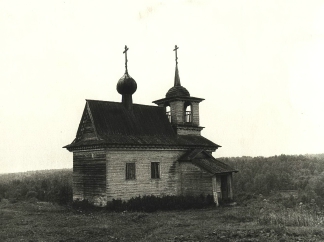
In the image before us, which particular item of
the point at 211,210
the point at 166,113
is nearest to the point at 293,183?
the point at 166,113

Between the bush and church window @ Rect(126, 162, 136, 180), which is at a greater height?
church window @ Rect(126, 162, 136, 180)

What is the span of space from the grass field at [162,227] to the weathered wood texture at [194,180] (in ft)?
13.4

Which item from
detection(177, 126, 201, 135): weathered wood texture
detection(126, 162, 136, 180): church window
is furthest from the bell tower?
detection(126, 162, 136, 180): church window

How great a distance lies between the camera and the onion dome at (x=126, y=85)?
95.9 feet

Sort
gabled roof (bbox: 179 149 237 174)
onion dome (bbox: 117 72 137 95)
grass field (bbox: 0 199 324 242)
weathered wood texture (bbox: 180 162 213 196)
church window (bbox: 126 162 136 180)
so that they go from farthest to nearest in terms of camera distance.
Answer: onion dome (bbox: 117 72 137 95)
gabled roof (bbox: 179 149 237 174)
weathered wood texture (bbox: 180 162 213 196)
church window (bbox: 126 162 136 180)
grass field (bbox: 0 199 324 242)

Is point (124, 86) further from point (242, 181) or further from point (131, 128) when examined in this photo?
point (242, 181)

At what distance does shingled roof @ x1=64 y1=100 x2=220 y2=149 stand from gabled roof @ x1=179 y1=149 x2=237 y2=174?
989mm

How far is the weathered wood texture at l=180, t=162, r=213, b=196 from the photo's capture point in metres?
26.6

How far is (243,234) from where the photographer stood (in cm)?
1449

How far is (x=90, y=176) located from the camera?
25672 millimetres

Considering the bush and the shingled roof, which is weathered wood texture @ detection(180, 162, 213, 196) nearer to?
the bush

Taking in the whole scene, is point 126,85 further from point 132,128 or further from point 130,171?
point 130,171

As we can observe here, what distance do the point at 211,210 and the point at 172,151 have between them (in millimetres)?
6104

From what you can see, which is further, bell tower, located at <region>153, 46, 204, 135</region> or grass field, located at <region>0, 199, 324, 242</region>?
bell tower, located at <region>153, 46, 204, 135</region>
